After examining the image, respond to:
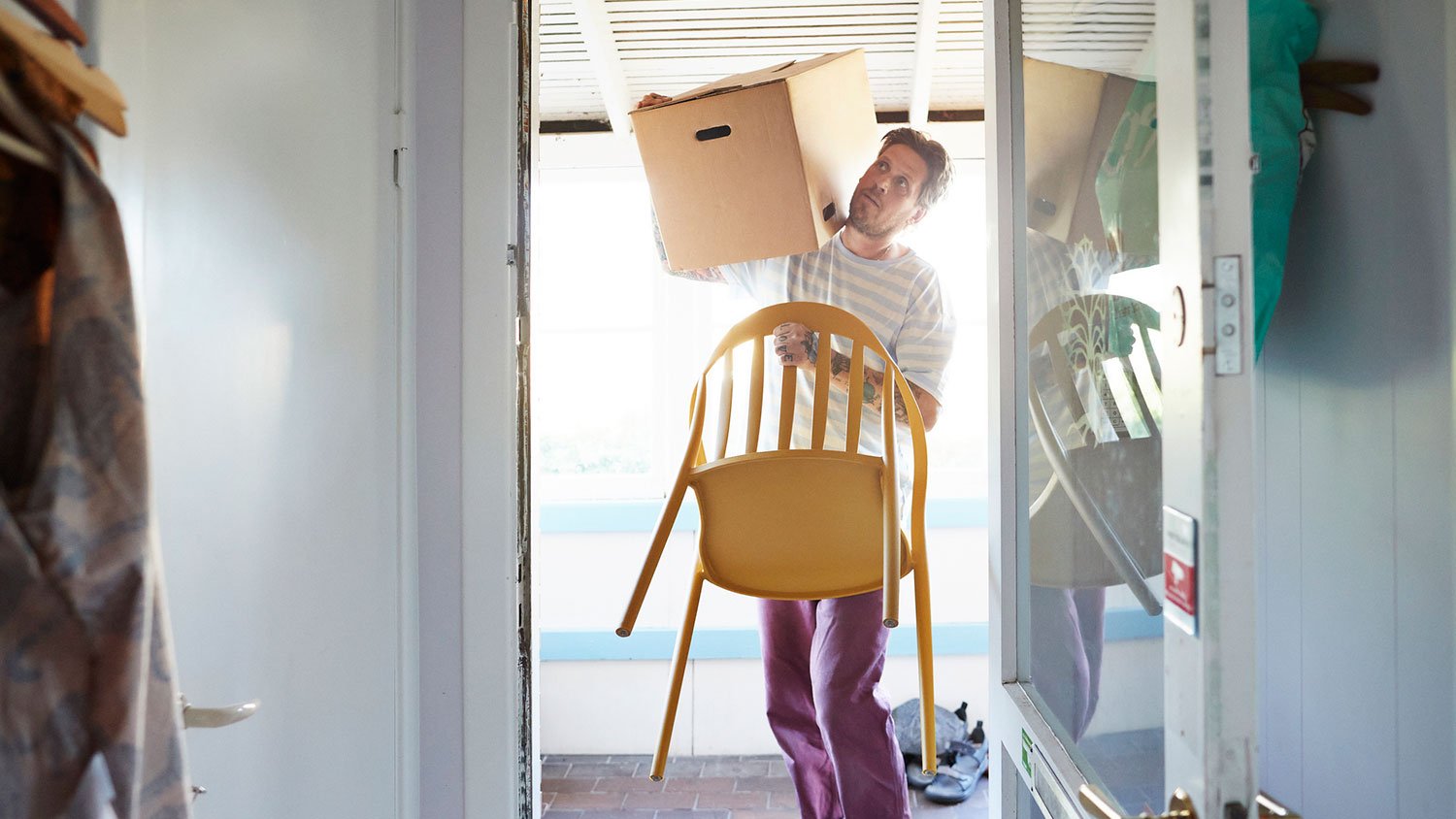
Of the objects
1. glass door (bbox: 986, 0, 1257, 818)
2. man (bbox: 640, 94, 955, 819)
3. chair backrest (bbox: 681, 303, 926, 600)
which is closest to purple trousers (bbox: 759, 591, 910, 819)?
man (bbox: 640, 94, 955, 819)

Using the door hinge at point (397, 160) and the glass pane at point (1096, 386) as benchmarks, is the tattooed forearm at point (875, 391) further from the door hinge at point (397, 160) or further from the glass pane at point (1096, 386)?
the door hinge at point (397, 160)

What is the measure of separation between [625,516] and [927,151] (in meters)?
1.83

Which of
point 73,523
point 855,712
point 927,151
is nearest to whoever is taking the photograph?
point 73,523

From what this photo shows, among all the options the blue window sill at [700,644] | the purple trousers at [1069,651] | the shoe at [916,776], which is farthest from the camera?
the blue window sill at [700,644]

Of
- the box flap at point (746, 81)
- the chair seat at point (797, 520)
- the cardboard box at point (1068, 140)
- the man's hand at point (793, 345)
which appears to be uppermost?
the box flap at point (746, 81)

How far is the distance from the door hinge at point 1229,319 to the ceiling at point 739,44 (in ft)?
5.97

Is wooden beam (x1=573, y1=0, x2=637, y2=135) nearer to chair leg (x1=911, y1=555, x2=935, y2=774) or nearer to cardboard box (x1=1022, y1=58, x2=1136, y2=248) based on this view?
cardboard box (x1=1022, y1=58, x2=1136, y2=248)

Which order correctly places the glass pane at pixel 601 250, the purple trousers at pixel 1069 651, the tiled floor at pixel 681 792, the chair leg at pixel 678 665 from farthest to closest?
1. the glass pane at pixel 601 250
2. the tiled floor at pixel 681 792
3. the chair leg at pixel 678 665
4. the purple trousers at pixel 1069 651

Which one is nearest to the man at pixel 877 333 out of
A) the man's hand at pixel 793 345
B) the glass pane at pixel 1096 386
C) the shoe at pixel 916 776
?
the man's hand at pixel 793 345

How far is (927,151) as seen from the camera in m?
2.17

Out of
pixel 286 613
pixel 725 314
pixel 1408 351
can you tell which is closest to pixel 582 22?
pixel 725 314

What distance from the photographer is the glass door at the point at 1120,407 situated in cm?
72

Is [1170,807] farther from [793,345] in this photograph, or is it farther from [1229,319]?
[793,345]

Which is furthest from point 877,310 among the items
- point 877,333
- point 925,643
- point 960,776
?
point 960,776
